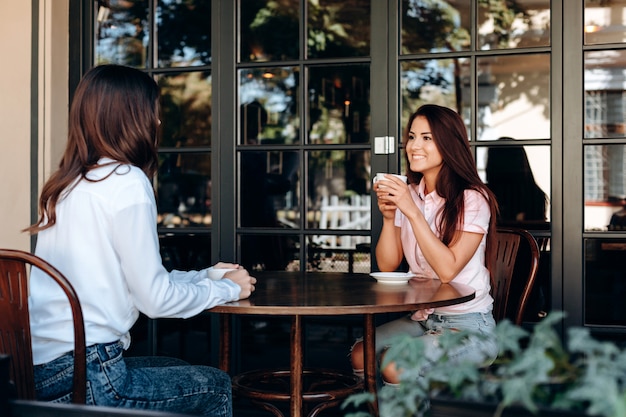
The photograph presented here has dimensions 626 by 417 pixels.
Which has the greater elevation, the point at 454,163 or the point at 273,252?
the point at 454,163

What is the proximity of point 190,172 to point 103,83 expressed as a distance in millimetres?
3503

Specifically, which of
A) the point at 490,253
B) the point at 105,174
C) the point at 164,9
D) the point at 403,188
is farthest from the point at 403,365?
the point at 164,9

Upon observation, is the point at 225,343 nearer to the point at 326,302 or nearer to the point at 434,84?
the point at 326,302

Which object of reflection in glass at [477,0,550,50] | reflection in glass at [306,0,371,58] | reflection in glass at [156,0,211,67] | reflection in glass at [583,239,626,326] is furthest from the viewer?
reflection in glass at [306,0,371,58]

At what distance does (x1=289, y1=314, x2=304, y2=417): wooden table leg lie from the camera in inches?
87.4

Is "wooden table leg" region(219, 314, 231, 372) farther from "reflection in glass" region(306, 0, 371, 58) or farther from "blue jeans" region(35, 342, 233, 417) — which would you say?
"reflection in glass" region(306, 0, 371, 58)

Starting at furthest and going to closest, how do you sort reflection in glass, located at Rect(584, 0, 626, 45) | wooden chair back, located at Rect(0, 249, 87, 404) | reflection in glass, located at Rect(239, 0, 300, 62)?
reflection in glass, located at Rect(239, 0, 300, 62)
reflection in glass, located at Rect(584, 0, 626, 45)
wooden chair back, located at Rect(0, 249, 87, 404)

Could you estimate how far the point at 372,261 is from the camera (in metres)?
3.58

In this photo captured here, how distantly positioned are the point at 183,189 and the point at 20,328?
3736 mm

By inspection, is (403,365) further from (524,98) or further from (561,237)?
(524,98)

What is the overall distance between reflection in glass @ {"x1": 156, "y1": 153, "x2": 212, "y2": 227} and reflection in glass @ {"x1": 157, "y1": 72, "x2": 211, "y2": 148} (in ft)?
1.76

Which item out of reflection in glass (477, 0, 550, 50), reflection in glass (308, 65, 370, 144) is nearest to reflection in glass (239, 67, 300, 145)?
reflection in glass (308, 65, 370, 144)

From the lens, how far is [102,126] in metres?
1.89

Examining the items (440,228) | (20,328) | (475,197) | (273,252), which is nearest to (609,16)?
(475,197)
